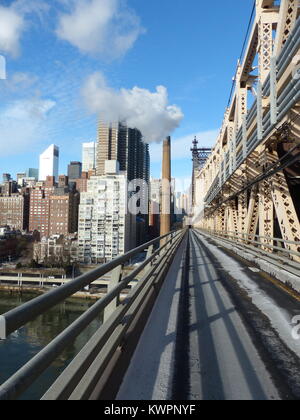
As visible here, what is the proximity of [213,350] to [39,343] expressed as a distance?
3811 cm

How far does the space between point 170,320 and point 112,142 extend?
156 metres

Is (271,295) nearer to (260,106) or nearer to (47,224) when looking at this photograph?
(260,106)

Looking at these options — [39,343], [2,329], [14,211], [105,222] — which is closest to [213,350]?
[2,329]

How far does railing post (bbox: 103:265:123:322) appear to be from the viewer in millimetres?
3398

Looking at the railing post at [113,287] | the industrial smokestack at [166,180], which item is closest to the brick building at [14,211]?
the industrial smokestack at [166,180]

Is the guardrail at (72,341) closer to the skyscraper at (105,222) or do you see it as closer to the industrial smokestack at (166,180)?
the industrial smokestack at (166,180)

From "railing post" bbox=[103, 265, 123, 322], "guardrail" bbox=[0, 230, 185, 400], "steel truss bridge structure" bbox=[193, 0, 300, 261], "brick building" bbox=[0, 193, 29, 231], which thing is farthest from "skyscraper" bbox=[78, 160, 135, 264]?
"guardrail" bbox=[0, 230, 185, 400]

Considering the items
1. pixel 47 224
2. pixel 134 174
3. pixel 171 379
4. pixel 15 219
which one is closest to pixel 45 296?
pixel 171 379

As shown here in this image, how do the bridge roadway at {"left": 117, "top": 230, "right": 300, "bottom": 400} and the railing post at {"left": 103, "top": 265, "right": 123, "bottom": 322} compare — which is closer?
the bridge roadway at {"left": 117, "top": 230, "right": 300, "bottom": 400}

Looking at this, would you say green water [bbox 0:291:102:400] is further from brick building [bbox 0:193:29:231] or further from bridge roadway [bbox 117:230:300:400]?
brick building [bbox 0:193:29:231]

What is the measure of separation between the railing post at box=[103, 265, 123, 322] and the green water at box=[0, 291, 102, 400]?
34.2 feet

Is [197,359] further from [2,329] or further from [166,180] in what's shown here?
[166,180]

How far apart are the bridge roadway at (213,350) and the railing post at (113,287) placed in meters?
0.64

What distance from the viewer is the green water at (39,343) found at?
23.3 m
